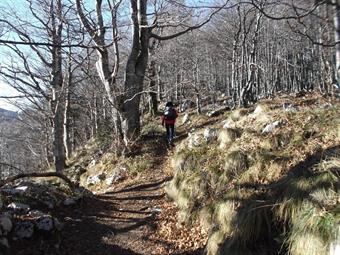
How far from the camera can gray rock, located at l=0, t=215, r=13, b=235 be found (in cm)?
656

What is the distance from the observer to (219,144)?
10805 mm

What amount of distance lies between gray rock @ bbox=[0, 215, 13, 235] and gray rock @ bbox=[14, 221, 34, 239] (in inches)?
4.6

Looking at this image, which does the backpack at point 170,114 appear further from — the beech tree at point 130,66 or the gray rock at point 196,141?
the gray rock at point 196,141

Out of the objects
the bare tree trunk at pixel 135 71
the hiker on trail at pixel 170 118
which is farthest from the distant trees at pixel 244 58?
the bare tree trunk at pixel 135 71

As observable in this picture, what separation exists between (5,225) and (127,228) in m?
2.52

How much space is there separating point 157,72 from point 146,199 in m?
16.3

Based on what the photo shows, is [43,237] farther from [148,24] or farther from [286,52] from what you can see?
[286,52]

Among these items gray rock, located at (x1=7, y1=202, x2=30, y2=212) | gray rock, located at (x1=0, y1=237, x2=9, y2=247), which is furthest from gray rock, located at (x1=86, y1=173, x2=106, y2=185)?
gray rock, located at (x1=0, y1=237, x2=9, y2=247)

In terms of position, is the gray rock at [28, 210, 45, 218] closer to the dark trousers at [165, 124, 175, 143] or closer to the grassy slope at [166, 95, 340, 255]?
the grassy slope at [166, 95, 340, 255]

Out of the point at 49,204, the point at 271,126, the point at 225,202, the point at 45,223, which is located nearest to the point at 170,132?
the point at 271,126

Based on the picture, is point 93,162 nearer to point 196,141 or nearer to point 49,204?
point 196,141

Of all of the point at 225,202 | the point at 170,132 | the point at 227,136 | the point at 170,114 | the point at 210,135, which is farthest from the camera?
the point at 170,132

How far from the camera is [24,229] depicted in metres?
6.80

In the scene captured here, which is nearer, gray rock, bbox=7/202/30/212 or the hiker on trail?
gray rock, bbox=7/202/30/212
